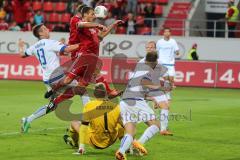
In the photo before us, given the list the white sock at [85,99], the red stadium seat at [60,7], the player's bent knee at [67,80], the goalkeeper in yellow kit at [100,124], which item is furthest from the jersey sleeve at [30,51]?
the red stadium seat at [60,7]

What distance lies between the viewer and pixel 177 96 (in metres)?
27.4

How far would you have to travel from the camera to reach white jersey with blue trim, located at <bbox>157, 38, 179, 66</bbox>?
22609mm

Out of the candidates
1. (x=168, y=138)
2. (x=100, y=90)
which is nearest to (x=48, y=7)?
(x=168, y=138)

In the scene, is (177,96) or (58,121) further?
(177,96)

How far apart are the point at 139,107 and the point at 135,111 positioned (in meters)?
0.14

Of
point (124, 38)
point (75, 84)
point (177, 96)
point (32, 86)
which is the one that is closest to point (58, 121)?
point (75, 84)

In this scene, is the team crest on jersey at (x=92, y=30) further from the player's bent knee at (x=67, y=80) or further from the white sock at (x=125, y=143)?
the white sock at (x=125, y=143)

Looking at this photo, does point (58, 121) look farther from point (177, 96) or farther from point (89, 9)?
point (177, 96)

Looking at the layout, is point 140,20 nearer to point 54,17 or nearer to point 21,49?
point 54,17

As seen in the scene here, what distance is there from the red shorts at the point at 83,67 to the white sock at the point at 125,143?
3612 millimetres

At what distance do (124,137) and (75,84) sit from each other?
11.7ft

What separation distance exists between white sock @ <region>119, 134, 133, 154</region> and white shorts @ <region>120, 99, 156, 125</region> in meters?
0.40

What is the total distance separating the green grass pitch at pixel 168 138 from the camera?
13711 millimetres

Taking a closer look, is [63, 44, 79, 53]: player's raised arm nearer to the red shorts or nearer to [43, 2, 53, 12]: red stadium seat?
the red shorts
